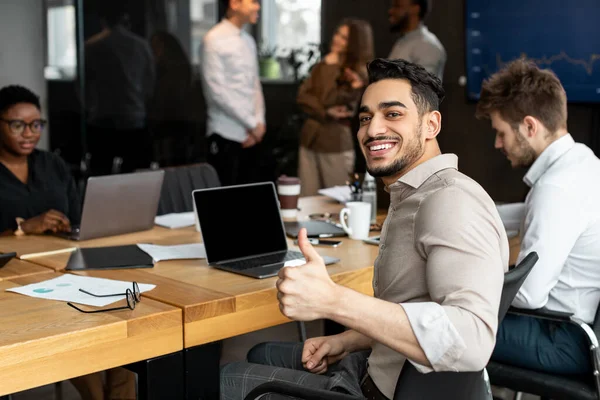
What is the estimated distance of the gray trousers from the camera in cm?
181

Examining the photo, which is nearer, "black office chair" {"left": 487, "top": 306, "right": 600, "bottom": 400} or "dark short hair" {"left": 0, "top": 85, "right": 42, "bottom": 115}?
"black office chair" {"left": 487, "top": 306, "right": 600, "bottom": 400}

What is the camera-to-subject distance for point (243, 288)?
6.72 feet

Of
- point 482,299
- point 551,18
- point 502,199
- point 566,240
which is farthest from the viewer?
point 502,199

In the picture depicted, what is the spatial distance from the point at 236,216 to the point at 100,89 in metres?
3.57

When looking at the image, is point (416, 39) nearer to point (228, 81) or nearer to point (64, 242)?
point (228, 81)

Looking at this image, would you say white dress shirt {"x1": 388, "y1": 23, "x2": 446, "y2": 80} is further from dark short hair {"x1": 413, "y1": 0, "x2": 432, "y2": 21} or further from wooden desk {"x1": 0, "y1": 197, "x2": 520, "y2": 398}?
wooden desk {"x1": 0, "y1": 197, "x2": 520, "y2": 398}

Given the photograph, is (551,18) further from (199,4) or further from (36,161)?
(36,161)

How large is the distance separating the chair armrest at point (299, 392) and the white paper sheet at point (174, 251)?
34.2 inches

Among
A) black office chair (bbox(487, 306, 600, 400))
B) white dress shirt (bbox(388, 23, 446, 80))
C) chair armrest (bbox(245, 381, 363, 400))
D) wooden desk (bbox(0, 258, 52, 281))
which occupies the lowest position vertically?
black office chair (bbox(487, 306, 600, 400))

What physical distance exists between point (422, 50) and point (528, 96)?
2852 millimetres

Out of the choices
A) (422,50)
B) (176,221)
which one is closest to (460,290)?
(176,221)

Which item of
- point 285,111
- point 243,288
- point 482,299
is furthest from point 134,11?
point 482,299

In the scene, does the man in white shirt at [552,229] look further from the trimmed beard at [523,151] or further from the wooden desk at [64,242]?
the wooden desk at [64,242]

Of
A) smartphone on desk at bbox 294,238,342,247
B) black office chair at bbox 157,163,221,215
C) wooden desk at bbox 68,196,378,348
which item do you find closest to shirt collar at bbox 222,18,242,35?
black office chair at bbox 157,163,221,215
